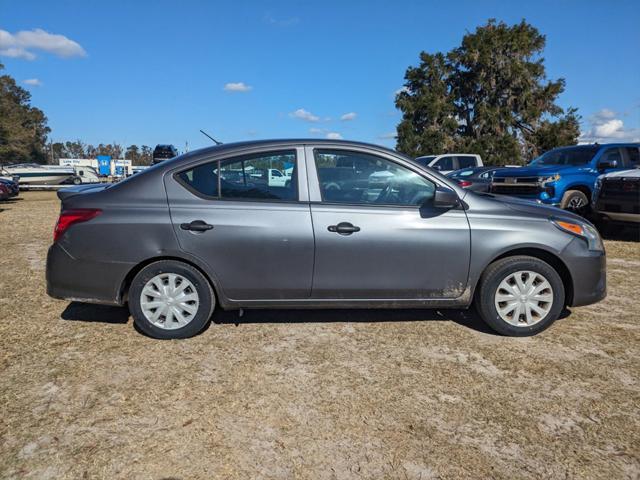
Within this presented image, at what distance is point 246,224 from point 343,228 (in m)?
0.78

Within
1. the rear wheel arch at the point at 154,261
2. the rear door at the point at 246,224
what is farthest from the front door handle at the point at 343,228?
the rear wheel arch at the point at 154,261

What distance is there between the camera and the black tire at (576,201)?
10.4 metres

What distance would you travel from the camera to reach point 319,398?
302cm

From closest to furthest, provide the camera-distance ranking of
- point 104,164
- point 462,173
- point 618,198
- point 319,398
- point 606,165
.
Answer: point 319,398 → point 618,198 → point 606,165 → point 462,173 → point 104,164

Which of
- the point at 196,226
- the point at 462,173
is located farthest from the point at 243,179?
the point at 462,173

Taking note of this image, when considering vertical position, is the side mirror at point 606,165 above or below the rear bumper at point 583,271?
above

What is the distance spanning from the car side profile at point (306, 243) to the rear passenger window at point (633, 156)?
8.28 meters

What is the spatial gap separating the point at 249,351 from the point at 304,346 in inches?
17.4

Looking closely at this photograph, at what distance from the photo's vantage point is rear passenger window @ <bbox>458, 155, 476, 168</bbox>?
58.9ft

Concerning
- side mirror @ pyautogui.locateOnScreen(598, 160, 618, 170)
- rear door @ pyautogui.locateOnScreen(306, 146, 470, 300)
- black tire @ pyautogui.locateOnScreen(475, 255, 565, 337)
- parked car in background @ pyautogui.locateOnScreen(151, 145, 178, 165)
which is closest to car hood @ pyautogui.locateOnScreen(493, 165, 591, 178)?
side mirror @ pyautogui.locateOnScreen(598, 160, 618, 170)

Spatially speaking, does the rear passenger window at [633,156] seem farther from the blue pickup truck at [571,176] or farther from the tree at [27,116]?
the tree at [27,116]

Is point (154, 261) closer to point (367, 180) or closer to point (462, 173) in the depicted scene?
point (367, 180)

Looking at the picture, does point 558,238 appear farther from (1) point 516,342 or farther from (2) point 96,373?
(2) point 96,373

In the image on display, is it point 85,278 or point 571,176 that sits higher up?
point 571,176
